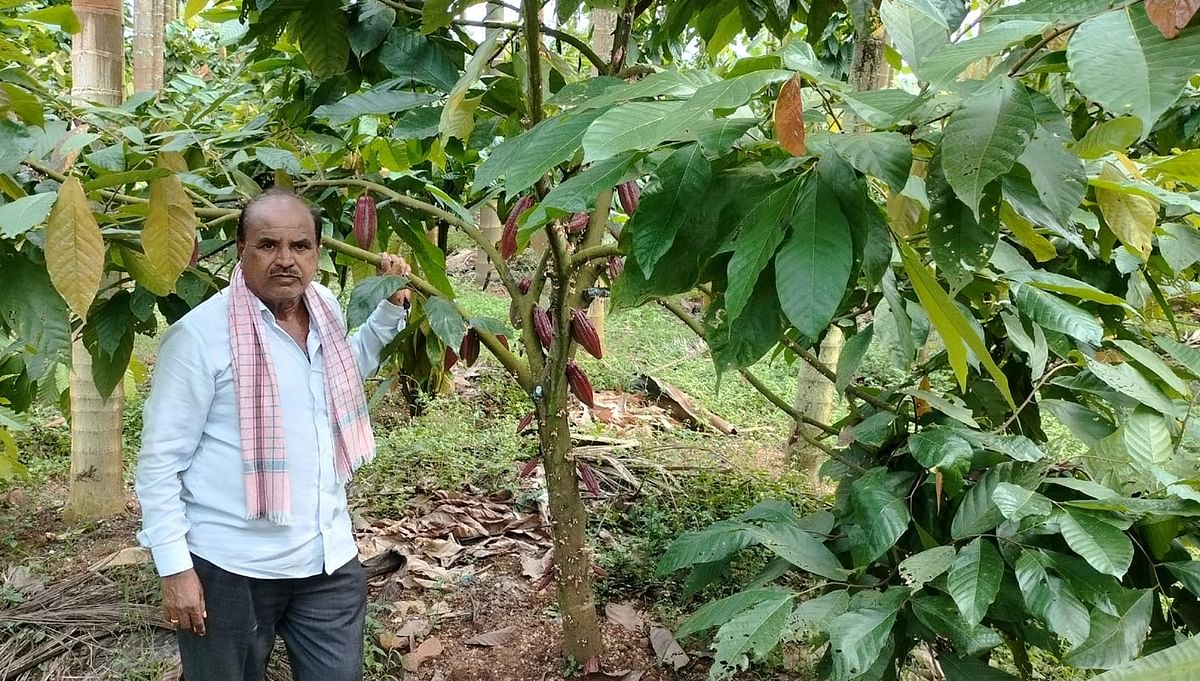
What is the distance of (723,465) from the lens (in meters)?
3.36

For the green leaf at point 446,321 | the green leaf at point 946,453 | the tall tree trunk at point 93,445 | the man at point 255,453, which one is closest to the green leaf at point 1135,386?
the green leaf at point 946,453

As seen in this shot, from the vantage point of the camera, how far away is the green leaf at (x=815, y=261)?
754 millimetres

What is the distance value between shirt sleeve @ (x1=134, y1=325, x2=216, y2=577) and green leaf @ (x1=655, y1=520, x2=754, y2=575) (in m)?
0.89

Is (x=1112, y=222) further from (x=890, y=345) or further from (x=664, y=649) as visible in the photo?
(x=664, y=649)

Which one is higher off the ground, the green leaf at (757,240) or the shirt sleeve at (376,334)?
the green leaf at (757,240)

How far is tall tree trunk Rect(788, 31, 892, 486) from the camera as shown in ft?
9.04

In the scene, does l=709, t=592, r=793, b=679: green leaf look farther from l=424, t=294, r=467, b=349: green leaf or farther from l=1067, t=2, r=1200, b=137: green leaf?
l=1067, t=2, r=1200, b=137: green leaf

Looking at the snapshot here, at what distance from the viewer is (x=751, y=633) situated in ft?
3.63

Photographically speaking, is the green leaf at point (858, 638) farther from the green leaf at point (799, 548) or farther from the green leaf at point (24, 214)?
the green leaf at point (24, 214)

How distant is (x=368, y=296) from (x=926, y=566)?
3.14 feet

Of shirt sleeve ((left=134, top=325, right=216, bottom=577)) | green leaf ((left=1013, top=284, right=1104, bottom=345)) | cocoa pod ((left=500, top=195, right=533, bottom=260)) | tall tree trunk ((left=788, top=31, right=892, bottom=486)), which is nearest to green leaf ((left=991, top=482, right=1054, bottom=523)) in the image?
green leaf ((left=1013, top=284, right=1104, bottom=345))

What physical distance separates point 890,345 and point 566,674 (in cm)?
119

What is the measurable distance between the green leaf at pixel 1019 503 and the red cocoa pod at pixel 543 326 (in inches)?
36.3

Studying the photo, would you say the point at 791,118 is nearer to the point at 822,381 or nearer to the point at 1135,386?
the point at 1135,386
